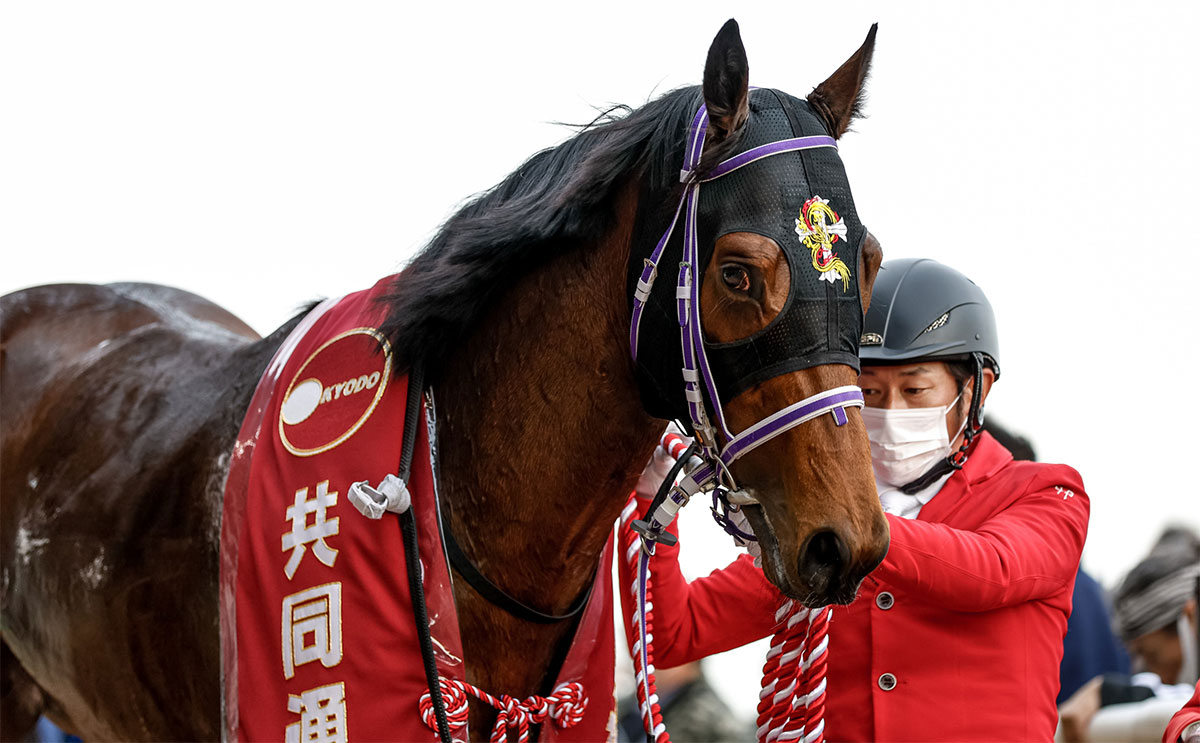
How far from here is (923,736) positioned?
265cm

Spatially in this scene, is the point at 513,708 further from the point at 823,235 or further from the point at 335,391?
the point at 823,235

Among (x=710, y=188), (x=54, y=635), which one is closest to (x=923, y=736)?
(x=710, y=188)

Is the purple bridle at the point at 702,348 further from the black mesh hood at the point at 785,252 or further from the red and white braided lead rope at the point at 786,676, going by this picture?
the red and white braided lead rope at the point at 786,676

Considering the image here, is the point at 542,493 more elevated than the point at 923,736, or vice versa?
the point at 542,493

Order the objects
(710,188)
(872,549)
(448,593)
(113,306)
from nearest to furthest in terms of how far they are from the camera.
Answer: (872,549)
(710,188)
(448,593)
(113,306)

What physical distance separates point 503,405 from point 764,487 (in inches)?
27.2

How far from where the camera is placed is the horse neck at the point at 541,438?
2.57 m

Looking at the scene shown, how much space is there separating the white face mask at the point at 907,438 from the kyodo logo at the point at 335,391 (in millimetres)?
1229

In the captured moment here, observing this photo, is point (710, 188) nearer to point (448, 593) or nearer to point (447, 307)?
point (447, 307)

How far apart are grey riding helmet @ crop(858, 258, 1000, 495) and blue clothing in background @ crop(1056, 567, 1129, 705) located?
8.92 feet

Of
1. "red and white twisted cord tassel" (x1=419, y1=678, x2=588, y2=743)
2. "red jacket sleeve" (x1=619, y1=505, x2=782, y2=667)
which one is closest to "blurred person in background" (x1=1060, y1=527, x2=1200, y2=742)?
"red jacket sleeve" (x1=619, y1=505, x2=782, y2=667)

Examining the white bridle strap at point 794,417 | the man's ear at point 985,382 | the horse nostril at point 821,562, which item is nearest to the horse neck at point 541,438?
the white bridle strap at point 794,417

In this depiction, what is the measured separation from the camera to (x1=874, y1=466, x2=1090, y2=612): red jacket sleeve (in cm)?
255

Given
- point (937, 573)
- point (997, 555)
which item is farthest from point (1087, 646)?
point (937, 573)
